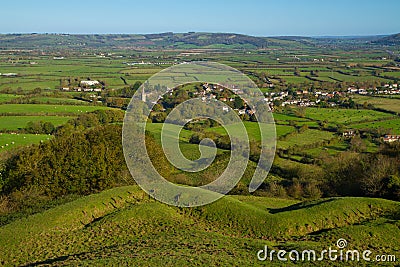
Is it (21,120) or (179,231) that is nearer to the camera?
(179,231)

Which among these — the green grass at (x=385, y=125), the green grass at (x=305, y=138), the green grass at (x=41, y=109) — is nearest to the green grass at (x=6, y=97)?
the green grass at (x=41, y=109)

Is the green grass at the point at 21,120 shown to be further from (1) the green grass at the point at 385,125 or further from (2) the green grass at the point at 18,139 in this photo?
(1) the green grass at the point at 385,125

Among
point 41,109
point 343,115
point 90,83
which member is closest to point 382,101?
point 343,115

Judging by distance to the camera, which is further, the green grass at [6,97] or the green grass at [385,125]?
the green grass at [6,97]

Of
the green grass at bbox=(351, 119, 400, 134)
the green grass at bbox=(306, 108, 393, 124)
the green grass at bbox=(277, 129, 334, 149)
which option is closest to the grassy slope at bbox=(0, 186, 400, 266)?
the green grass at bbox=(277, 129, 334, 149)

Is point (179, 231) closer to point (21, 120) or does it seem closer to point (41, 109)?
point (21, 120)

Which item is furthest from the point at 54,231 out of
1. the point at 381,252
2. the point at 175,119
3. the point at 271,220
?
the point at 175,119

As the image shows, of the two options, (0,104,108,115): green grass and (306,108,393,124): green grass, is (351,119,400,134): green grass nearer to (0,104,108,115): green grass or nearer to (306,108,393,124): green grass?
(306,108,393,124): green grass
